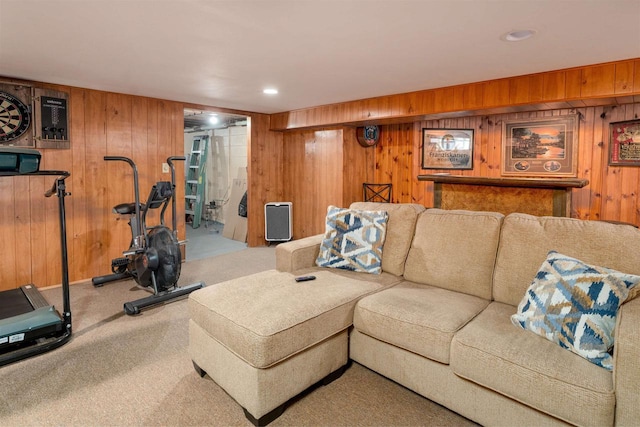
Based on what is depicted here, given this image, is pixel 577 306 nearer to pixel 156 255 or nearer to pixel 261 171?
pixel 156 255

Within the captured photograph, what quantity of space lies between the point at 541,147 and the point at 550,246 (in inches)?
111

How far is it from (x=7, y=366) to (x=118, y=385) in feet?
2.70

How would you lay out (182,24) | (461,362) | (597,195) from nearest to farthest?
(461,362), (182,24), (597,195)

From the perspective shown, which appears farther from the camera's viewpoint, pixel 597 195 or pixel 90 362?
pixel 597 195

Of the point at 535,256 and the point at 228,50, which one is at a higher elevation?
the point at 228,50

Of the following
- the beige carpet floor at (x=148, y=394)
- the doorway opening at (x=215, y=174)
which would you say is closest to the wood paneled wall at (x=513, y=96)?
the beige carpet floor at (x=148, y=394)

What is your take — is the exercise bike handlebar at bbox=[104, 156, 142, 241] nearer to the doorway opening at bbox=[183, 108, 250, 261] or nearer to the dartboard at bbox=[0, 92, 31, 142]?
the dartboard at bbox=[0, 92, 31, 142]

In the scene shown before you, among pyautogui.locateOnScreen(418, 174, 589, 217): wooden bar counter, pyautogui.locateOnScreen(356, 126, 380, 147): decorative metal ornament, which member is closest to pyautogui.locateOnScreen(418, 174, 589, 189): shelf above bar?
pyautogui.locateOnScreen(418, 174, 589, 217): wooden bar counter

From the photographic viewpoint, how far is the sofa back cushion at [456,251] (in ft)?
7.55

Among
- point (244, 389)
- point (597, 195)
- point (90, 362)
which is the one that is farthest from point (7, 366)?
point (597, 195)

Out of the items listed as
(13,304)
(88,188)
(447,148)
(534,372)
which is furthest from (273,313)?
(447,148)

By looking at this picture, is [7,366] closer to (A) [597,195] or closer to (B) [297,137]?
(B) [297,137]

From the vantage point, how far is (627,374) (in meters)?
1.36

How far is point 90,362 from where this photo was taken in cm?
241
